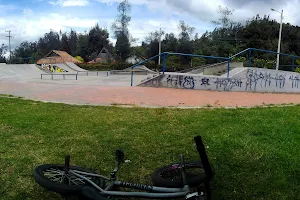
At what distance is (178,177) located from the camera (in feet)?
10.6

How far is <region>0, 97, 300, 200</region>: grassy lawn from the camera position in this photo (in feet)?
11.0

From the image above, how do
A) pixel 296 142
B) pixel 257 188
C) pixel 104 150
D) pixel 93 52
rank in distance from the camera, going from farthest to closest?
pixel 93 52, pixel 296 142, pixel 104 150, pixel 257 188

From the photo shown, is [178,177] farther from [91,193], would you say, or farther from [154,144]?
[154,144]

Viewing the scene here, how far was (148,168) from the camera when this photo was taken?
380 cm

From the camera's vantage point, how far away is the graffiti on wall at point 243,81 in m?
14.2

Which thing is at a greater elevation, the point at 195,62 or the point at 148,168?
the point at 195,62

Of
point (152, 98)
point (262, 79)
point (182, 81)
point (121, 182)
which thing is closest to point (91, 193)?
point (121, 182)

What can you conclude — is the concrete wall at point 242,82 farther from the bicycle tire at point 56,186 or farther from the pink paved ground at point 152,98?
the bicycle tire at point 56,186

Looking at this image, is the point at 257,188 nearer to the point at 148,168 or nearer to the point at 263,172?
the point at 263,172

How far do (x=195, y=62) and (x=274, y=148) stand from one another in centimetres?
3590

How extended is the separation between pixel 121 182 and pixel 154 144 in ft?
6.07

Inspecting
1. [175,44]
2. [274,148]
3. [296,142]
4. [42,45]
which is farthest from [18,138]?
[42,45]

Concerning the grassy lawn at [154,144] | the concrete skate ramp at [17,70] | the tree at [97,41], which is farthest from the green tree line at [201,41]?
the grassy lawn at [154,144]

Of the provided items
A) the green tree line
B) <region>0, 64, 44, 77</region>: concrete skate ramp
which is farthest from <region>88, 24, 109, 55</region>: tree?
<region>0, 64, 44, 77</region>: concrete skate ramp
